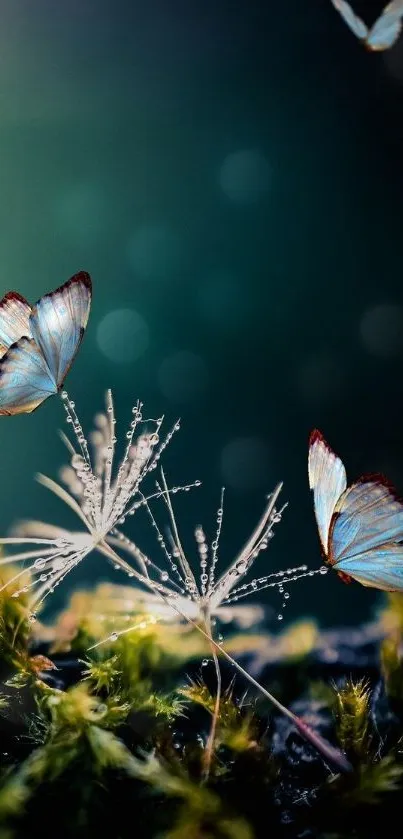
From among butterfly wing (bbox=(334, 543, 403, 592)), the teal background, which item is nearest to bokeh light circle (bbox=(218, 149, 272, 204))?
the teal background

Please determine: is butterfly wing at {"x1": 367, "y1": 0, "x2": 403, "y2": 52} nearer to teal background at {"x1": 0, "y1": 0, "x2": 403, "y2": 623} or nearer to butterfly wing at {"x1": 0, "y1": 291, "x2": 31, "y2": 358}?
teal background at {"x1": 0, "y1": 0, "x2": 403, "y2": 623}

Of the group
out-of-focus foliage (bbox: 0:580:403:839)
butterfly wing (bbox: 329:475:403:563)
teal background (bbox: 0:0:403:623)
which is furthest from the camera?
teal background (bbox: 0:0:403:623)

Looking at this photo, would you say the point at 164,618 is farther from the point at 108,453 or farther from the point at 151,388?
the point at 151,388

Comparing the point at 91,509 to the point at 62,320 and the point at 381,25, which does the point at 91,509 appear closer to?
the point at 62,320

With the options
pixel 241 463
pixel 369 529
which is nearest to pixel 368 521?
pixel 369 529

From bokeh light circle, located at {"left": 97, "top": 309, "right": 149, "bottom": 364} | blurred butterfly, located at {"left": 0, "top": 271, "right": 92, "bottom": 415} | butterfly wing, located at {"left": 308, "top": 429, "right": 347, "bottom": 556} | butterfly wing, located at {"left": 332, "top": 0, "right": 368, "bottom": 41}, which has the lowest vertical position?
butterfly wing, located at {"left": 308, "top": 429, "right": 347, "bottom": 556}

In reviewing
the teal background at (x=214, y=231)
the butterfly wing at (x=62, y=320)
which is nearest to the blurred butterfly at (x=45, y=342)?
the butterfly wing at (x=62, y=320)
